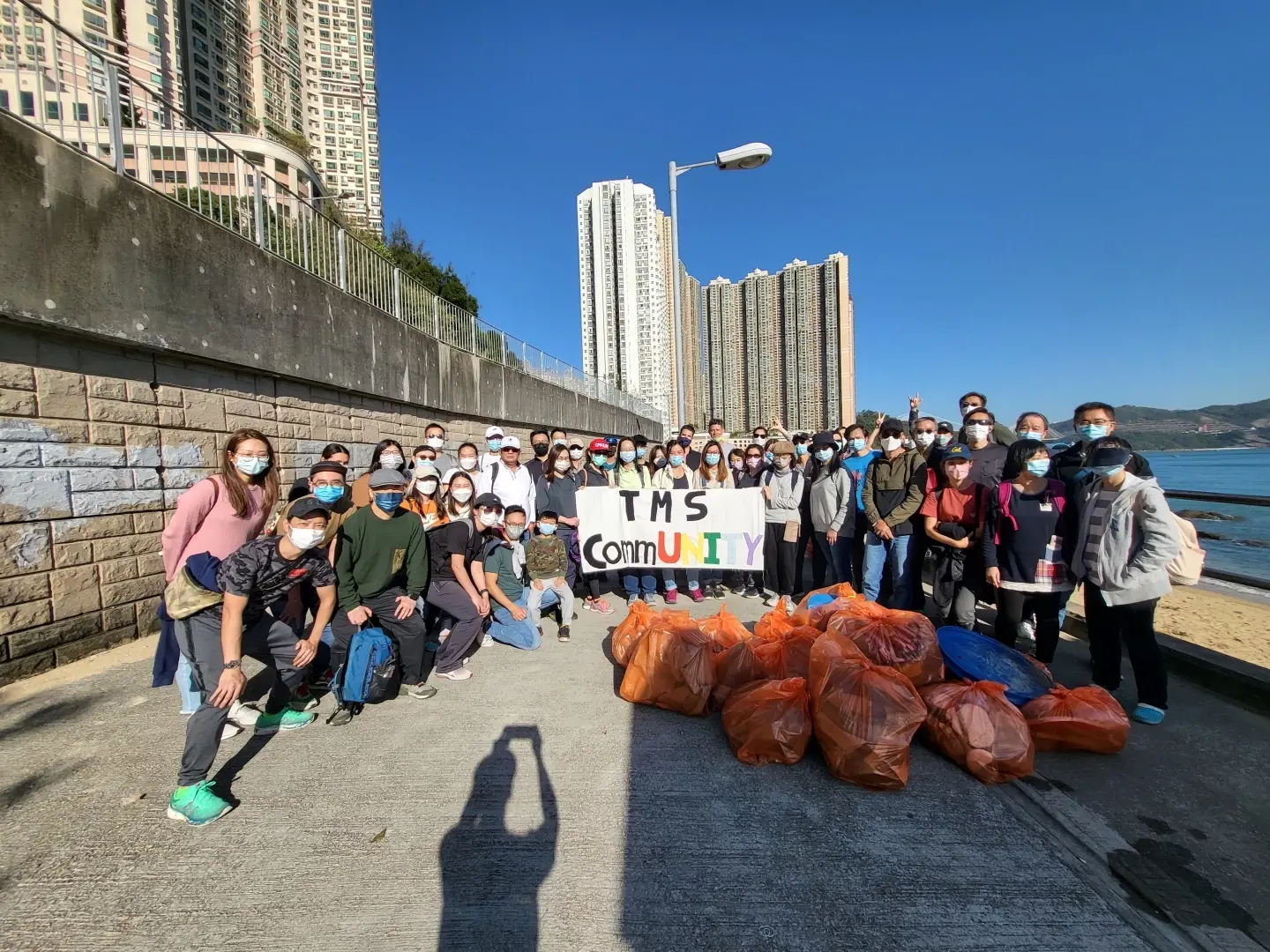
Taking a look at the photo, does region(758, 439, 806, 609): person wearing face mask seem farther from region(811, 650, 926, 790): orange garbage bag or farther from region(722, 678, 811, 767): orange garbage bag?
region(811, 650, 926, 790): orange garbage bag

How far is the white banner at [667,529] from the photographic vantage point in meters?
6.09

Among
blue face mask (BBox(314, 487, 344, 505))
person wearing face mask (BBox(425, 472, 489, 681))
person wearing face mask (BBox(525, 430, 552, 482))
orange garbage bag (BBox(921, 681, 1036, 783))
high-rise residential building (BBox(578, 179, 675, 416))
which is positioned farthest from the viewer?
high-rise residential building (BBox(578, 179, 675, 416))

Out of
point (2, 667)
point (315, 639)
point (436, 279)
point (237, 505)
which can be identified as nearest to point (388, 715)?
point (315, 639)

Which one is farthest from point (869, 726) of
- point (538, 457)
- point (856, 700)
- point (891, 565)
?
point (538, 457)

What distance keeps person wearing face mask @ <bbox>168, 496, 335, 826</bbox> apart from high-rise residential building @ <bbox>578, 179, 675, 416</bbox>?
37.5 meters

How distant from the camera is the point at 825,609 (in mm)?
A: 4156

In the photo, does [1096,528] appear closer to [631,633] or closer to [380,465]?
[631,633]

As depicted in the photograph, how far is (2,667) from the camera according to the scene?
3.93 metres

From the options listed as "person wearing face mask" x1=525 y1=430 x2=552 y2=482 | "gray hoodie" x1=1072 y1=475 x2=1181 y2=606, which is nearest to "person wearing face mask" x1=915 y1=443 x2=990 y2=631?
"gray hoodie" x1=1072 y1=475 x2=1181 y2=606

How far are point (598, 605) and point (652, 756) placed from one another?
300 centimetres

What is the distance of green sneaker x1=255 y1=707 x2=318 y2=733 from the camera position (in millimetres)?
3449

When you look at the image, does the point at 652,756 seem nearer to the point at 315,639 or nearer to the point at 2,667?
the point at 315,639

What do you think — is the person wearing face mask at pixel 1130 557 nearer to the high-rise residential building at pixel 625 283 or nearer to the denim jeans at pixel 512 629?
the denim jeans at pixel 512 629

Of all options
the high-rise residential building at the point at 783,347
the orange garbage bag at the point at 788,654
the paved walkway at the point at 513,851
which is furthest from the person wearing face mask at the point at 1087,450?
the high-rise residential building at the point at 783,347
